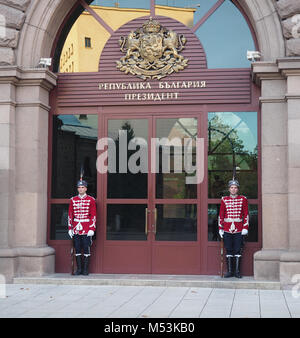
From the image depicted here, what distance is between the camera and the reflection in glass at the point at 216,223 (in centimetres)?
1034

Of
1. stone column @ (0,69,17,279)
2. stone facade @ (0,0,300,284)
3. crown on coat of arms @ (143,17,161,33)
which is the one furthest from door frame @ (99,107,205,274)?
stone column @ (0,69,17,279)

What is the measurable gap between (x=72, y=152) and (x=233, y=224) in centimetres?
326

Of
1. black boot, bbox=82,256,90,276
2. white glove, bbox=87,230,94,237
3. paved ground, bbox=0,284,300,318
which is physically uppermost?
white glove, bbox=87,230,94,237

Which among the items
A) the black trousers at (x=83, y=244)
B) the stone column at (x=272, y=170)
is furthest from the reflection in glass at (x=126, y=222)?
the stone column at (x=272, y=170)

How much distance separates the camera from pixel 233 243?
33.3 feet

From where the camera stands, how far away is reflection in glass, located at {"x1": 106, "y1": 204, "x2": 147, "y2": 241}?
1064cm

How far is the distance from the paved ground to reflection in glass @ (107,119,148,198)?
1.83 m

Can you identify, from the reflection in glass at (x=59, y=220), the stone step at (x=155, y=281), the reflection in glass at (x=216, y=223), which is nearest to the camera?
the stone step at (x=155, y=281)

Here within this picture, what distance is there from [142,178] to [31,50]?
121 inches

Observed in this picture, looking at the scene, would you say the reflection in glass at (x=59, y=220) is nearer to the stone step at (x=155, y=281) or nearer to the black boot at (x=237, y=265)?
the stone step at (x=155, y=281)

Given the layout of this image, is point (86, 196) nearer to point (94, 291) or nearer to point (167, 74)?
point (94, 291)

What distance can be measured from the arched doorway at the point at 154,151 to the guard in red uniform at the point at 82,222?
0.97ft

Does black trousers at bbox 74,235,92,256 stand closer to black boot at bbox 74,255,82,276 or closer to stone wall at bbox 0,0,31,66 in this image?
black boot at bbox 74,255,82,276

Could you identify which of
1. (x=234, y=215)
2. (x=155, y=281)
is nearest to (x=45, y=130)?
Result: (x=155, y=281)
